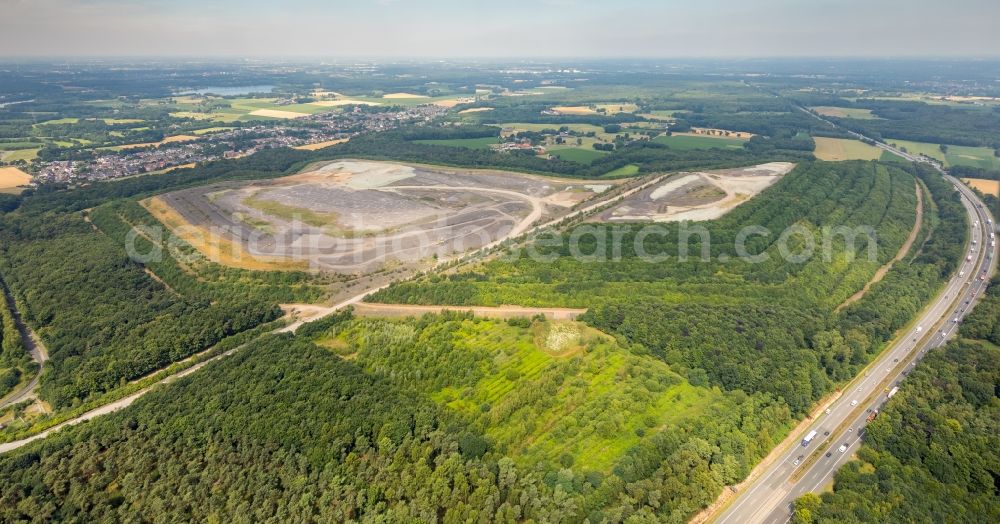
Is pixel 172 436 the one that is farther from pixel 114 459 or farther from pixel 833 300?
pixel 833 300

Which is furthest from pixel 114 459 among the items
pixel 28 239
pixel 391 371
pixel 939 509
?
pixel 28 239

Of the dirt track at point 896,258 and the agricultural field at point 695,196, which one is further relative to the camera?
the agricultural field at point 695,196

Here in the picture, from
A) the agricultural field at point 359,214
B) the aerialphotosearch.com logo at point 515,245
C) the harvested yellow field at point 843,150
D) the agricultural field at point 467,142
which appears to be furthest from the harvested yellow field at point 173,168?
the harvested yellow field at point 843,150

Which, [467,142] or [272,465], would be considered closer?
[272,465]

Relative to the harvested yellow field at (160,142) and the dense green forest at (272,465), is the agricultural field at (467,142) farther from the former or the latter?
the dense green forest at (272,465)

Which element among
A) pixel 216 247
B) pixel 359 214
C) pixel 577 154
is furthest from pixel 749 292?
pixel 577 154


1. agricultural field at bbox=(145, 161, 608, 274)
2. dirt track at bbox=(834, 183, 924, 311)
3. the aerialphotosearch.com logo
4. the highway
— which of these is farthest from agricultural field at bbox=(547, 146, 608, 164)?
the highway

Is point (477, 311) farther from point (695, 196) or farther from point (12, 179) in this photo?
point (12, 179)
